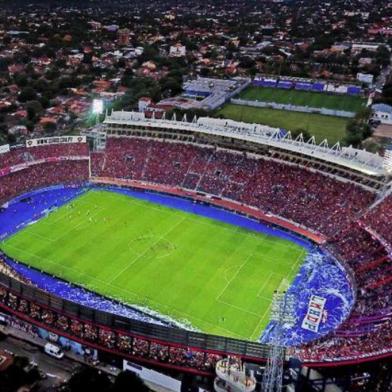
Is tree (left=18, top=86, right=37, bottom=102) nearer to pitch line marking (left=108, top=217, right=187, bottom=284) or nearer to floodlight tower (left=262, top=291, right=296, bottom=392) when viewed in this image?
pitch line marking (left=108, top=217, right=187, bottom=284)

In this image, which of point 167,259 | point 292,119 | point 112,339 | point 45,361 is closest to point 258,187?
point 167,259

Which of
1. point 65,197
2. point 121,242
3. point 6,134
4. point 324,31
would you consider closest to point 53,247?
point 121,242

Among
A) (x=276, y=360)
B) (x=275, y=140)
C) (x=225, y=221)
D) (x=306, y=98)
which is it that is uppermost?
(x=276, y=360)

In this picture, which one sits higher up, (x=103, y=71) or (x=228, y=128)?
(x=228, y=128)

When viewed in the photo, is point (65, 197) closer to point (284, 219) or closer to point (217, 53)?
point (284, 219)

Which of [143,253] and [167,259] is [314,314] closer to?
[167,259]

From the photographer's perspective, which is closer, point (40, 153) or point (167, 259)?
point (167, 259)

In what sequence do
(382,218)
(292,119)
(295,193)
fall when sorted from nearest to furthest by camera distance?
(382,218) < (295,193) < (292,119)
